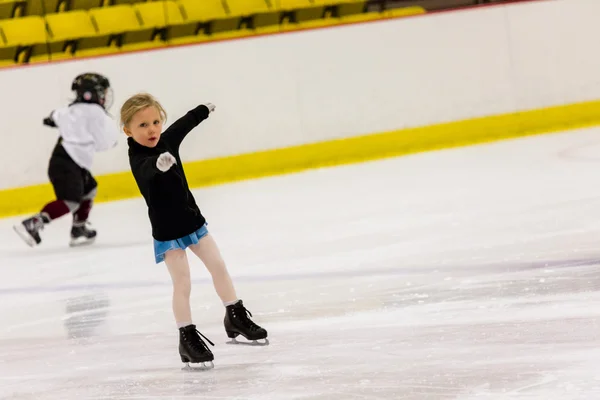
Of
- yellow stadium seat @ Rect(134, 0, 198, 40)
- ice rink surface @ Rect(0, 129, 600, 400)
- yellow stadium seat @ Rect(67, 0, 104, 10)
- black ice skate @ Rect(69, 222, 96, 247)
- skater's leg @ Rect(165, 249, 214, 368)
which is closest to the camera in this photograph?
ice rink surface @ Rect(0, 129, 600, 400)

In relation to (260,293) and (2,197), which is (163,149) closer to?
(260,293)

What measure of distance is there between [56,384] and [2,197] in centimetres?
560

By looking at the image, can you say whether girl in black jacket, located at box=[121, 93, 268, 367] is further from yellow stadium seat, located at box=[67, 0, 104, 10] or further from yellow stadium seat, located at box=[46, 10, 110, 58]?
yellow stadium seat, located at box=[67, 0, 104, 10]

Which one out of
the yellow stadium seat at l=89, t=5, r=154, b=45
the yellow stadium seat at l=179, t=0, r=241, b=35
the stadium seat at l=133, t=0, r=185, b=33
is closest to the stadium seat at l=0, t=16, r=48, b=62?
the yellow stadium seat at l=89, t=5, r=154, b=45

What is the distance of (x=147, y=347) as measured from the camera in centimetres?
328

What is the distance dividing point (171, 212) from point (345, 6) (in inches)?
296

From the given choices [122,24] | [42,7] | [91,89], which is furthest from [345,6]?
[91,89]

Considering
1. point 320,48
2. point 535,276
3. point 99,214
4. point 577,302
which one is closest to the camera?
point 577,302

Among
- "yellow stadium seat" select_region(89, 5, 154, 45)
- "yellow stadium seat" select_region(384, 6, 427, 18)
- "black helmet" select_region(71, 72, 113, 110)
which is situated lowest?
"yellow stadium seat" select_region(384, 6, 427, 18)

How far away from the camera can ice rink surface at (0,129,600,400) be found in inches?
103

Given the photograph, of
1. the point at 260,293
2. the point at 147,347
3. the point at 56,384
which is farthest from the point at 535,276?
the point at 56,384

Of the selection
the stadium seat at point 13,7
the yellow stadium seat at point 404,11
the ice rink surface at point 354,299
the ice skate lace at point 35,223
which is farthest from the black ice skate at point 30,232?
the yellow stadium seat at point 404,11

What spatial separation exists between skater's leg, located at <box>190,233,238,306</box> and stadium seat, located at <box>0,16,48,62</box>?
20.7 feet

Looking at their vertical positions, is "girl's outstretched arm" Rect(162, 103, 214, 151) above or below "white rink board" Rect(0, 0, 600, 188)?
above
